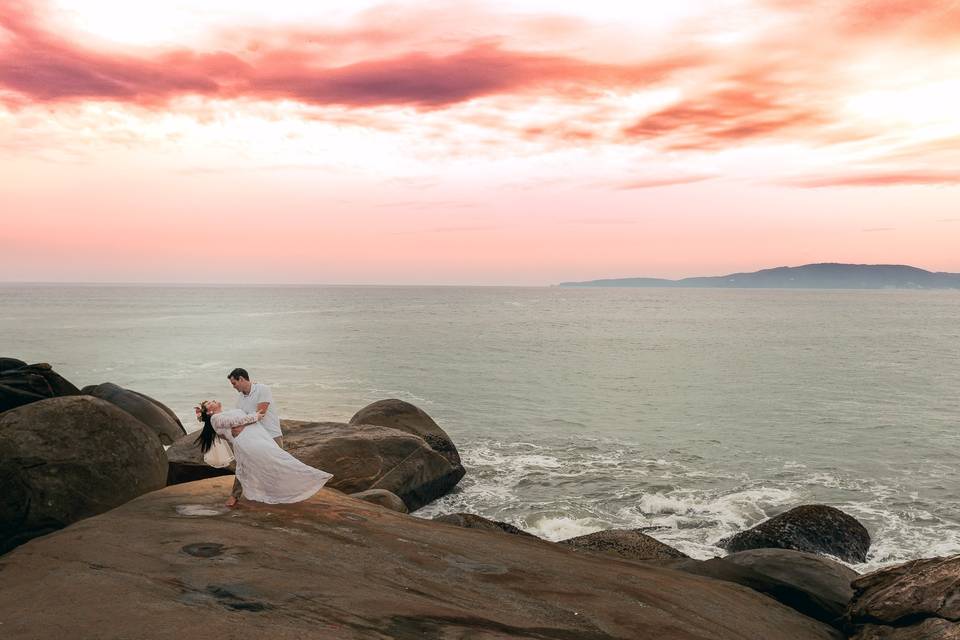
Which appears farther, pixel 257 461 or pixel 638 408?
pixel 638 408

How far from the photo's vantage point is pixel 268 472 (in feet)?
35.4

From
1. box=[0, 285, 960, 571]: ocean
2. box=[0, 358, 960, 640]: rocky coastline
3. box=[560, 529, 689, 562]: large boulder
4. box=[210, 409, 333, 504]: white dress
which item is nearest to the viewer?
box=[0, 358, 960, 640]: rocky coastline

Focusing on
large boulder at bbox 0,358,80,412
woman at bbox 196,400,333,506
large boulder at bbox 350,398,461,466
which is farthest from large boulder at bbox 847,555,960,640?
A: large boulder at bbox 350,398,461,466

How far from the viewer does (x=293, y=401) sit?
132 feet

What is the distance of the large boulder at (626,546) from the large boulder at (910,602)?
487 centimetres

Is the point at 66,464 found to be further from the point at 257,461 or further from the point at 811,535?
the point at 811,535

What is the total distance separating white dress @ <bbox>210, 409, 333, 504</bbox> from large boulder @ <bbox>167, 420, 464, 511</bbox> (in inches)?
263

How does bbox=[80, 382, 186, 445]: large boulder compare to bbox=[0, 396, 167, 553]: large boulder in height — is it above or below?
below

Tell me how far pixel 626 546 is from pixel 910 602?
20.8 feet

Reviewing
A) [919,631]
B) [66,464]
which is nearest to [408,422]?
[66,464]

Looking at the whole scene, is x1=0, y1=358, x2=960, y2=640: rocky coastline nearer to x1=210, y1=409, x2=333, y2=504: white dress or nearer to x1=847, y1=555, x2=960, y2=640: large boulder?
x1=847, y1=555, x2=960, y2=640: large boulder

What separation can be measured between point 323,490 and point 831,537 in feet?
44.8

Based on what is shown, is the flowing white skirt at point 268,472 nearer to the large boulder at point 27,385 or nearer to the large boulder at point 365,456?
the large boulder at point 27,385

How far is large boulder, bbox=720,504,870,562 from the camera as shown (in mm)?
16703
